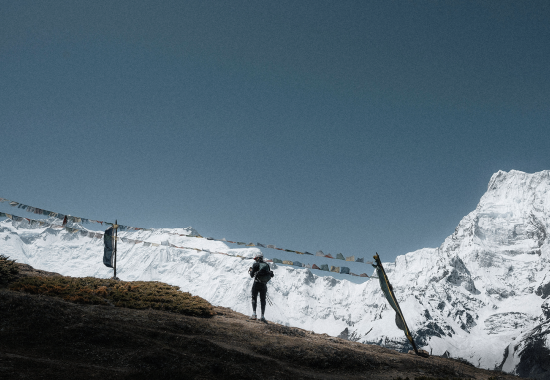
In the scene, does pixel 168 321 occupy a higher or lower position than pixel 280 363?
higher

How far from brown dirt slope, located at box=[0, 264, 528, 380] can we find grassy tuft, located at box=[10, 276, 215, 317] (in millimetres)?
1088

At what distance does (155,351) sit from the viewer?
11.4m

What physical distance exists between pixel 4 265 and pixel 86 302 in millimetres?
6155

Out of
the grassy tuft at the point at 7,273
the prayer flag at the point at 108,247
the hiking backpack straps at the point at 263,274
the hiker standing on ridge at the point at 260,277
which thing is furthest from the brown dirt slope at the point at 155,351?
the prayer flag at the point at 108,247

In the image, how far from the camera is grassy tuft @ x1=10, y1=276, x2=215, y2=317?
16.7 metres

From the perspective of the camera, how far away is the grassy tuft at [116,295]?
16.7 m

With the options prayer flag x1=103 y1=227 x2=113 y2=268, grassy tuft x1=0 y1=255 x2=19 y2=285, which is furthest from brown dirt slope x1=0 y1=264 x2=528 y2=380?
prayer flag x1=103 y1=227 x2=113 y2=268

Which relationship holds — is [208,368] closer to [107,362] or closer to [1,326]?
[107,362]

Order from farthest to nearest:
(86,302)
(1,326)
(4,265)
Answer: (4,265)
(86,302)
(1,326)

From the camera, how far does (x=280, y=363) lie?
497 inches

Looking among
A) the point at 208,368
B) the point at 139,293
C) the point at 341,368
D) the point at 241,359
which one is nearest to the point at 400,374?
the point at 341,368

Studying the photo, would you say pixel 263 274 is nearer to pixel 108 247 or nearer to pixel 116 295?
pixel 116 295

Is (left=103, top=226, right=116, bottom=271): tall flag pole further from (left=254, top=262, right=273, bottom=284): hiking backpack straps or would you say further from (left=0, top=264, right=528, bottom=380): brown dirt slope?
(left=254, top=262, right=273, bottom=284): hiking backpack straps

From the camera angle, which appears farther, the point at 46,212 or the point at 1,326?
the point at 46,212
